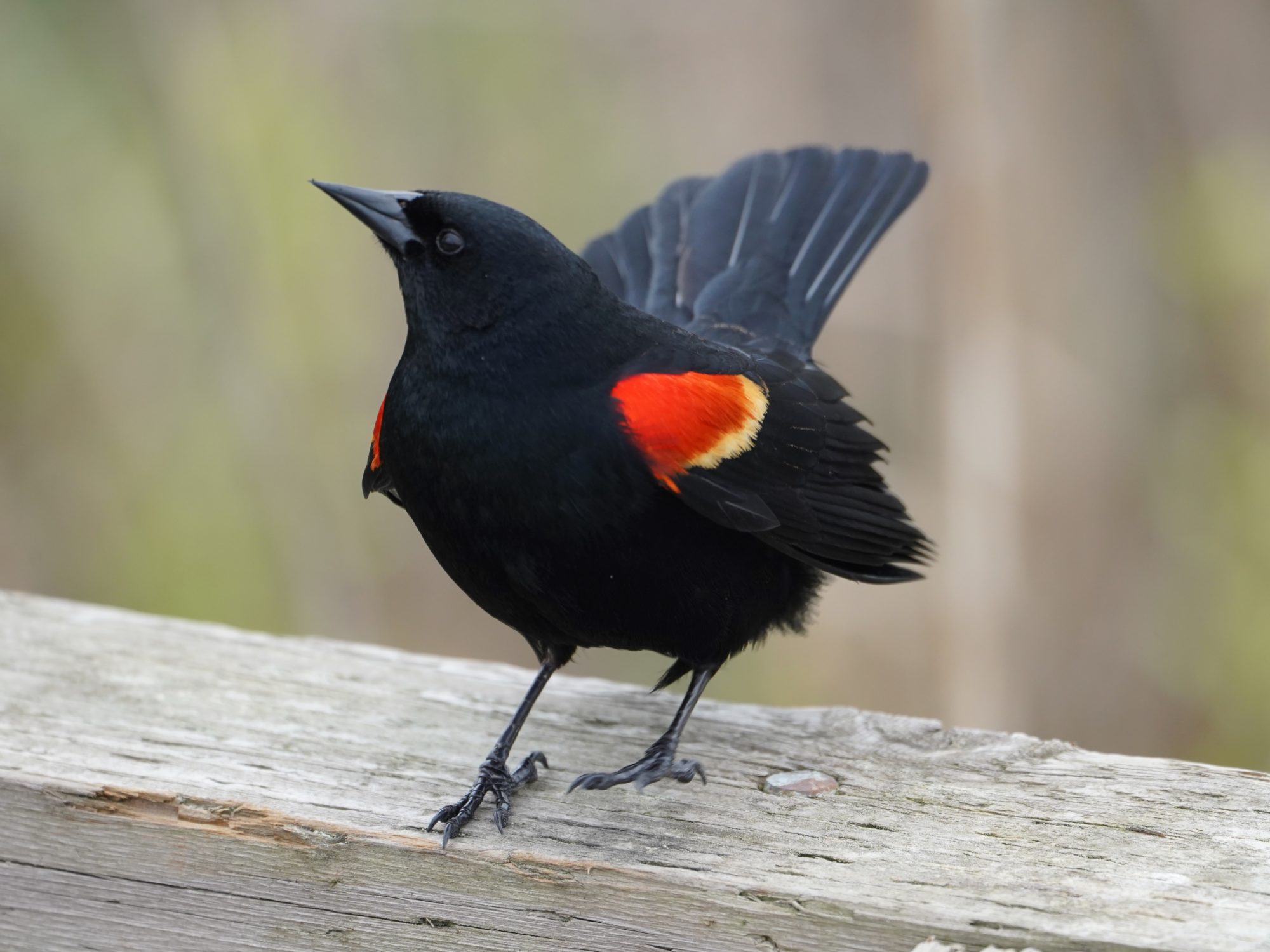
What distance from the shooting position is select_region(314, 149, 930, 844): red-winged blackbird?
2350mm

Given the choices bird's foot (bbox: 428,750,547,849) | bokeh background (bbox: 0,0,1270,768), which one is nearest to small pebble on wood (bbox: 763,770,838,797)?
bird's foot (bbox: 428,750,547,849)

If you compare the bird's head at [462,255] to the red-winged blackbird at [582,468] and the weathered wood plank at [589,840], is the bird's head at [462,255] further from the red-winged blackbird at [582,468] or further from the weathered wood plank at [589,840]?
the weathered wood plank at [589,840]

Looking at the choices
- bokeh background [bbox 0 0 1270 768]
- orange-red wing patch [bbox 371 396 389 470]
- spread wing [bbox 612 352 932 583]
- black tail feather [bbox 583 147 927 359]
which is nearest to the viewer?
spread wing [bbox 612 352 932 583]

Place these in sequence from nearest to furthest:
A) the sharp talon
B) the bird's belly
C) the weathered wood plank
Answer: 1. the weathered wood plank
2. the sharp talon
3. the bird's belly

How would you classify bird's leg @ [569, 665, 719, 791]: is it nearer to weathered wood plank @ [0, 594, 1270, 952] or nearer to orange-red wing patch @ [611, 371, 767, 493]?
weathered wood plank @ [0, 594, 1270, 952]

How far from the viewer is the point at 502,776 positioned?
2.41m

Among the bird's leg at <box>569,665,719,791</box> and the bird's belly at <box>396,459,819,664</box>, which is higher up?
the bird's belly at <box>396,459,819,664</box>

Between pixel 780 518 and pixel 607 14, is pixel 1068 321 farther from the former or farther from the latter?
pixel 780 518

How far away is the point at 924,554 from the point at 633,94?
4.21m

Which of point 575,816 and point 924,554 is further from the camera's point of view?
point 924,554

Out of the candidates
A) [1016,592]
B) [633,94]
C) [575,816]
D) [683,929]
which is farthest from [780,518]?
[633,94]

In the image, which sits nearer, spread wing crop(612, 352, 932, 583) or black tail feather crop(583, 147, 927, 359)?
spread wing crop(612, 352, 932, 583)

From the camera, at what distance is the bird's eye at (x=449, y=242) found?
2.45m

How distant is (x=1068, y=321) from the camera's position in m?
6.31
